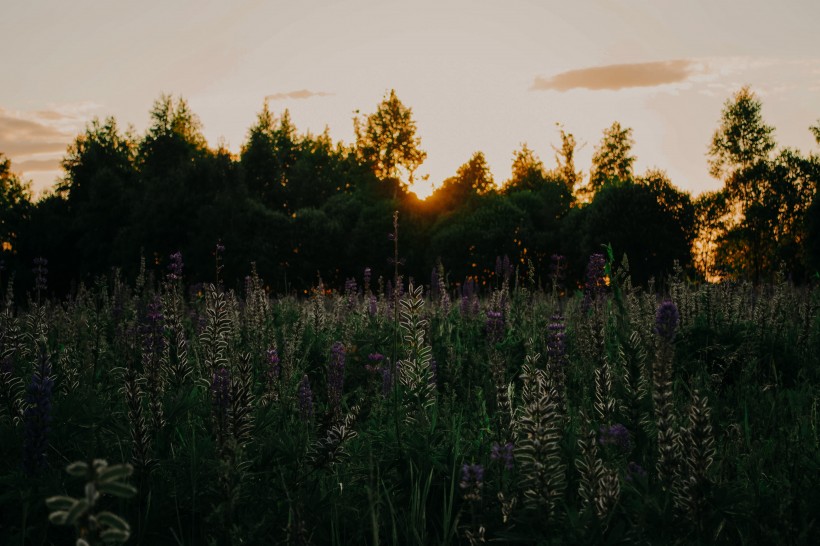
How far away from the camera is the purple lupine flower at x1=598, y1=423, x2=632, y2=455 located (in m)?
2.40

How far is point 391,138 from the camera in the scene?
56.1 meters

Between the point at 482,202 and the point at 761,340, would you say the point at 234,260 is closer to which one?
the point at 482,202

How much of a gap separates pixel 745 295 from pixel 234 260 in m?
26.9

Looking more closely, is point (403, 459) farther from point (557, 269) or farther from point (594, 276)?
point (557, 269)

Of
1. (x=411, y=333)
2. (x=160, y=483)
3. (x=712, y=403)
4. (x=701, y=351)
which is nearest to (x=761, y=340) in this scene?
(x=701, y=351)

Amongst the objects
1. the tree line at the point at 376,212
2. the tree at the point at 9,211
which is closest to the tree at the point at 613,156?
the tree line at the point at 376,212

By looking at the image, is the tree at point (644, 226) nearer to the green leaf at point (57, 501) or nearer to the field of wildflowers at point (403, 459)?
the field of wildflowers at point (403, 459)

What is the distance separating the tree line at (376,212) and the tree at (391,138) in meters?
0.13

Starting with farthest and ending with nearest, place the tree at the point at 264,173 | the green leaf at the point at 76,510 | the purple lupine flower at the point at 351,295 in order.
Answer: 1. the tree at the point at 264,173
2. the purple lupine flower at the point at 351,295
3. the green leaf at the point at 76,510

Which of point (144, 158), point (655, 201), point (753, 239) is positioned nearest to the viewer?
point (655, 201)

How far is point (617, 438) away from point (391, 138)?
55.1 m

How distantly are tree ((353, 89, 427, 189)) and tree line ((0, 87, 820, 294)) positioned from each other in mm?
134

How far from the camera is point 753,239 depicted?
1750 inches

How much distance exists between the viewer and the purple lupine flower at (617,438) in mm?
2396
